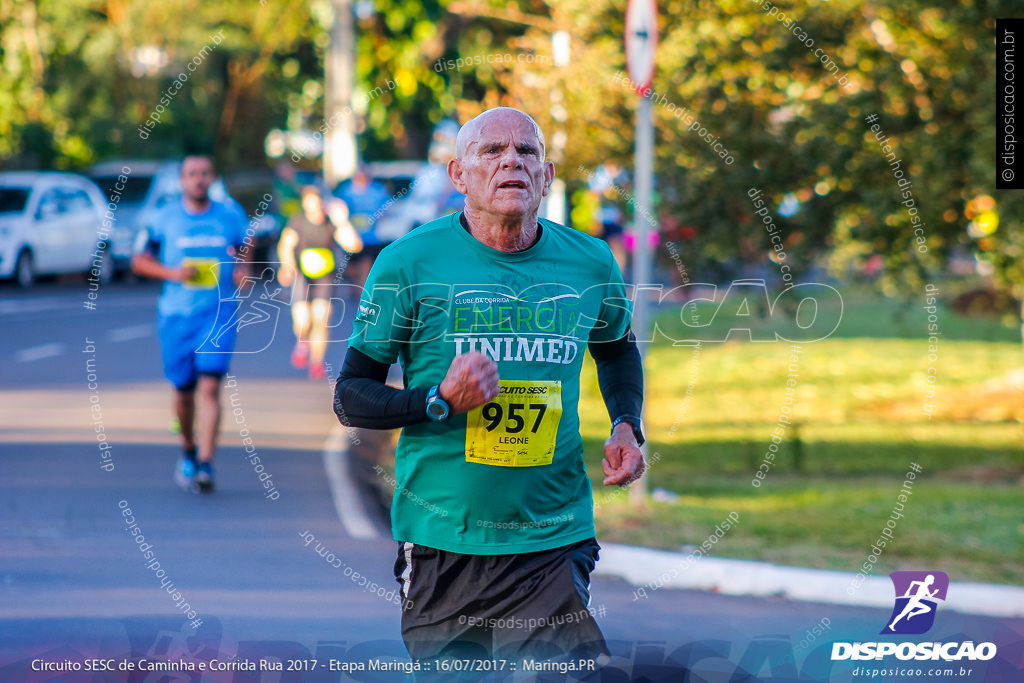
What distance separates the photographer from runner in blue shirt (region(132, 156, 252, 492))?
912 cm

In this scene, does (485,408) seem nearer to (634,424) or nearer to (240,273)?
(634,424)

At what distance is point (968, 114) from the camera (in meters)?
10.9

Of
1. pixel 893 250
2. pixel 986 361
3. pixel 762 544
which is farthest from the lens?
pixel 986 361

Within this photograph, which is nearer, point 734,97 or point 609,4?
point 734,97

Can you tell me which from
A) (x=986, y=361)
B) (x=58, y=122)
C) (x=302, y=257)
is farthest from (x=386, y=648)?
(x=58, y=122)

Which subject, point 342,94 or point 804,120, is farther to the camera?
point 342,94

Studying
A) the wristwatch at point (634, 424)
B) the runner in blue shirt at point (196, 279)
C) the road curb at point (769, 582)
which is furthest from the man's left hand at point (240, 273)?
the wristwatch at point (634, 424)

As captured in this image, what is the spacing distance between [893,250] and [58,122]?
27.3 m

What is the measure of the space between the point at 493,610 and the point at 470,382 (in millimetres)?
632

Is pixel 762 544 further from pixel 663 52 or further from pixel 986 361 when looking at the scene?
pixel 986 361

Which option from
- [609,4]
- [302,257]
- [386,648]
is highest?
[609,4]

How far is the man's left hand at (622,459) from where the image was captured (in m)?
3.97

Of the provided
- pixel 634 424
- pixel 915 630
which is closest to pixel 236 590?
pixel 915 630

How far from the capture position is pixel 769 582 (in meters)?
7.43
